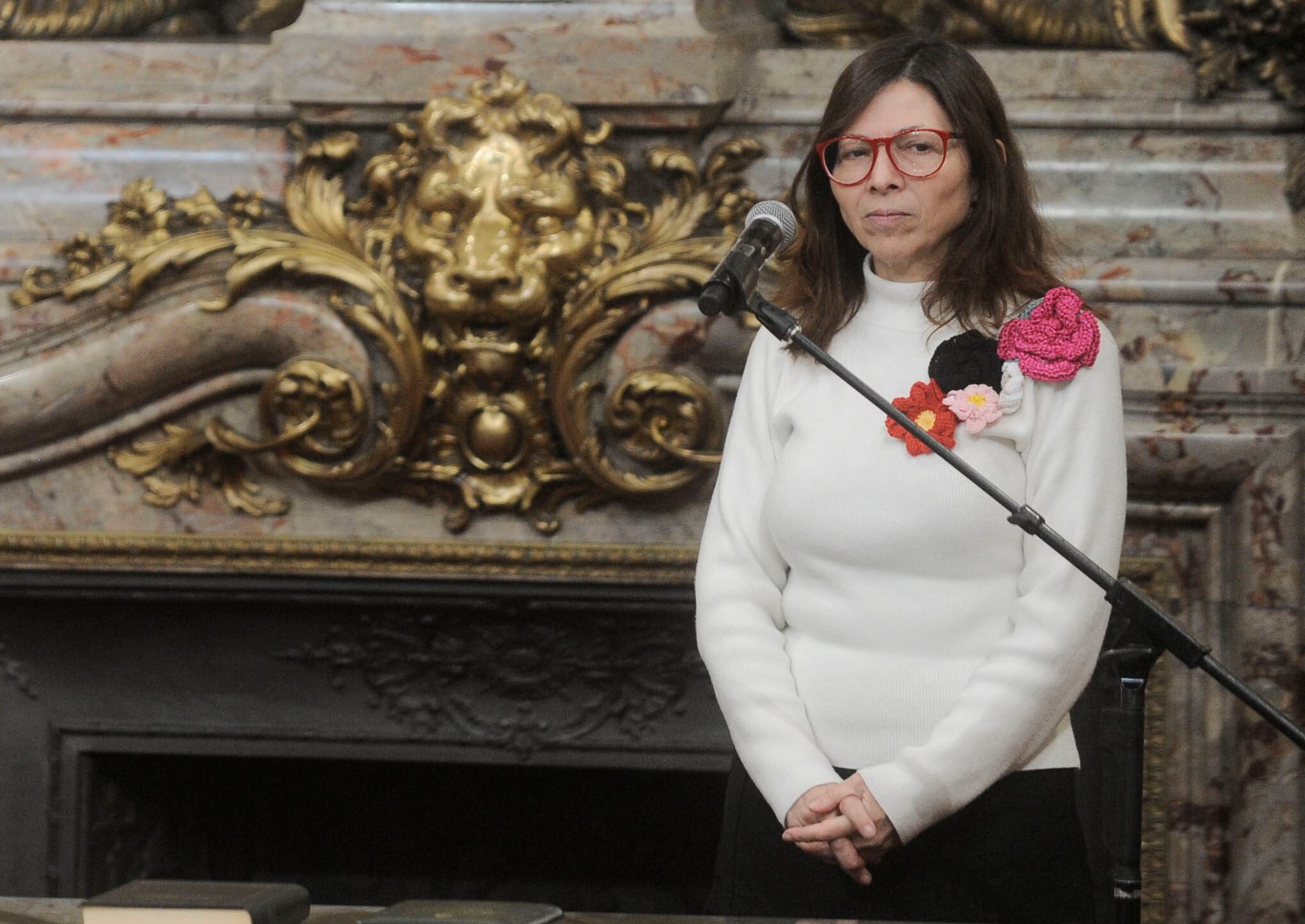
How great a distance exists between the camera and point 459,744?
3398 millimetres

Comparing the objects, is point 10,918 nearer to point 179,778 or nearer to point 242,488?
point 242,488

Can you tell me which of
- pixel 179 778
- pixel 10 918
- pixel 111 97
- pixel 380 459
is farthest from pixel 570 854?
pixel 10 918

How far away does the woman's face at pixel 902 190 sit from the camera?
2033 mm

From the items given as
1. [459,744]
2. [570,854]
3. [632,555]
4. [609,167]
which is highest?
[609,167]

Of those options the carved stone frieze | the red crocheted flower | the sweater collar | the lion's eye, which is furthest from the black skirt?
the lion's eye

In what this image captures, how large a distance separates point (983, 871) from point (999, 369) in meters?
0.56

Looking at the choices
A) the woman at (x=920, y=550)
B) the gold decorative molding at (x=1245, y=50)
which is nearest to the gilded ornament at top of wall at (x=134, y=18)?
the gold decorative molding at (x=1245, y=50)

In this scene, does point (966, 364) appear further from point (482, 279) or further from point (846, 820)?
point (482, 279)

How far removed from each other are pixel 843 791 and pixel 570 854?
6.21ft

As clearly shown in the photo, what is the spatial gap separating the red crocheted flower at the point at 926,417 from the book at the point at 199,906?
808mm

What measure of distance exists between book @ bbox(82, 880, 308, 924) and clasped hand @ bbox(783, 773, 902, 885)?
0.58 meters

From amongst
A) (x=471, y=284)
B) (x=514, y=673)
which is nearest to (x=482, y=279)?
(x=471, y=284)

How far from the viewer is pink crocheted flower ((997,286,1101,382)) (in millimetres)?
1989

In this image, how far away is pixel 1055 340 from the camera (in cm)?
200
